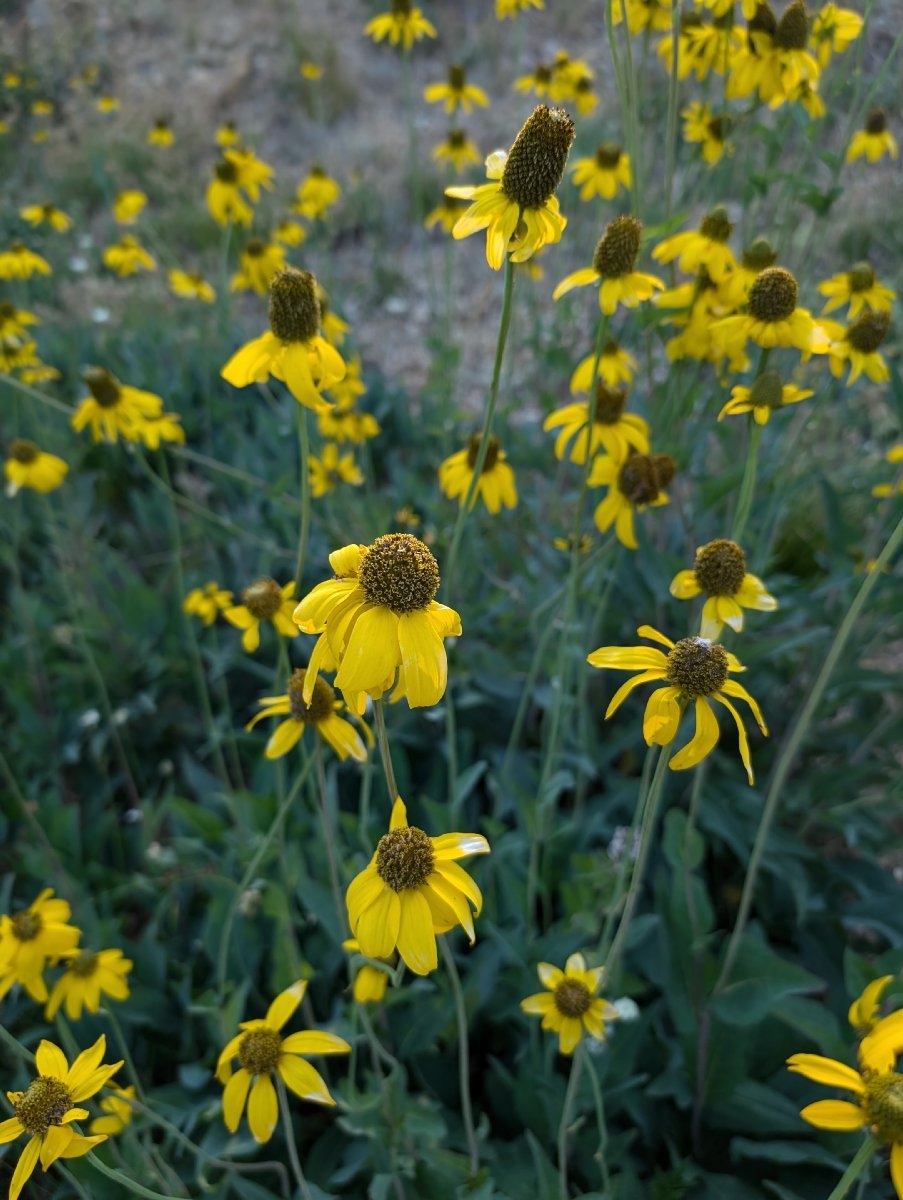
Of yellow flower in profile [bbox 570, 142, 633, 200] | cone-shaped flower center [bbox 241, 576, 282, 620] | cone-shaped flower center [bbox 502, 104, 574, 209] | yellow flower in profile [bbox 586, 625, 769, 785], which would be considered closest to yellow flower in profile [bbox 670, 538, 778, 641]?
yellow flower in profile [bbox 586, 625, 769, 785]

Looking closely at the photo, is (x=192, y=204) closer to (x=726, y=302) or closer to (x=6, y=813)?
(x=6, y=813)

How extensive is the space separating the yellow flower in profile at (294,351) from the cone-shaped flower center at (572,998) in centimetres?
97

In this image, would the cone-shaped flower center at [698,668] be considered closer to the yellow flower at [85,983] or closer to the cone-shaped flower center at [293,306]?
the cone-shaped flower center at [293,306]

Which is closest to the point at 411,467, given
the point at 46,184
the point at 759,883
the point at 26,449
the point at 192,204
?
the point at 26,449

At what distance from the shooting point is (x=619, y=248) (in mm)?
1457

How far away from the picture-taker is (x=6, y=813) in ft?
8.31

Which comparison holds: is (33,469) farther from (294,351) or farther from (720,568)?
(720,568)

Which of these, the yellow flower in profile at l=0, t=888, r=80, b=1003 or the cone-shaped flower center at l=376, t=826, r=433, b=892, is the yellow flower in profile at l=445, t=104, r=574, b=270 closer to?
the cone-shaped flower center at l=376, t=826, r=433, b=892

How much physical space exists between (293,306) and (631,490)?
67cm

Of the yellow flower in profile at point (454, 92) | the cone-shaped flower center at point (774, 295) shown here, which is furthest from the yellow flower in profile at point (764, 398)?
the yellow flower in profile at point (454, 92)

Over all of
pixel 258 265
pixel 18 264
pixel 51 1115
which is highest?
pixel 258 265

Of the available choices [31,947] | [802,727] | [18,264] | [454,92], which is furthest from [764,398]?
[18,264]

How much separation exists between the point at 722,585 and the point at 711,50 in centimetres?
154

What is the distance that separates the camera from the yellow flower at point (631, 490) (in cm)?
151
